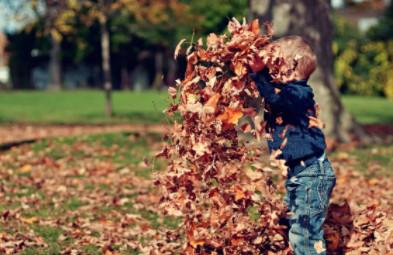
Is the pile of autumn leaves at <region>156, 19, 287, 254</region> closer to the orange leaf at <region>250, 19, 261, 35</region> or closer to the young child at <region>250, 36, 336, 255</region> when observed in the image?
the orange leaf at <region>250, 19, 261, 35</region>

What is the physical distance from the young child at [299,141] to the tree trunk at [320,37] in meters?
7.59

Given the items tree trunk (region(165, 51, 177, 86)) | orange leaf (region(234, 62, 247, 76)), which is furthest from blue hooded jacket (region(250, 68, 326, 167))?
tree trunk (region(165, 51, 177, 86))

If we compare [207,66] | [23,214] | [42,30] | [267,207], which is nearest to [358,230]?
[267,207]

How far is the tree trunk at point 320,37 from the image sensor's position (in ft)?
40.9

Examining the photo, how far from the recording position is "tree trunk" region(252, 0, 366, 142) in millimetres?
12477

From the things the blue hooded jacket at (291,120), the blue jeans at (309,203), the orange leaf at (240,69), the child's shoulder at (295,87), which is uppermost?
the orange leaf at (240,69)

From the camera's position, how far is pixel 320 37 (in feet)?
42.9

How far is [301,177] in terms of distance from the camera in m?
4.92

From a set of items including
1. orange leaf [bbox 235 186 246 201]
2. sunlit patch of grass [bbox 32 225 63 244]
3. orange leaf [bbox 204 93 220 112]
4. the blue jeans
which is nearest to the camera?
orange leaf [bbox 204 93 220 112]

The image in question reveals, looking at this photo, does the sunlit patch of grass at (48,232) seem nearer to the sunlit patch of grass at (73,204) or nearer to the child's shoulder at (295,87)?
the sunlit patch of grass at (73,204)

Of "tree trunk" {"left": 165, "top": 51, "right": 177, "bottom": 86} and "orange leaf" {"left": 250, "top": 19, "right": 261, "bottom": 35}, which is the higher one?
"orange leaf" {"left": 250, "top": 19, "right": 261, "bottom": 35}

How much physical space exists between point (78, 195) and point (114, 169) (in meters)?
1.89

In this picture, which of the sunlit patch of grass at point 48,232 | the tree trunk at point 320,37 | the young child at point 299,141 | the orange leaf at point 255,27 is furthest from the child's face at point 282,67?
the tree trunk at point 320,37

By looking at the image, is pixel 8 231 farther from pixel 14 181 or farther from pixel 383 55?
pixel 383 55
